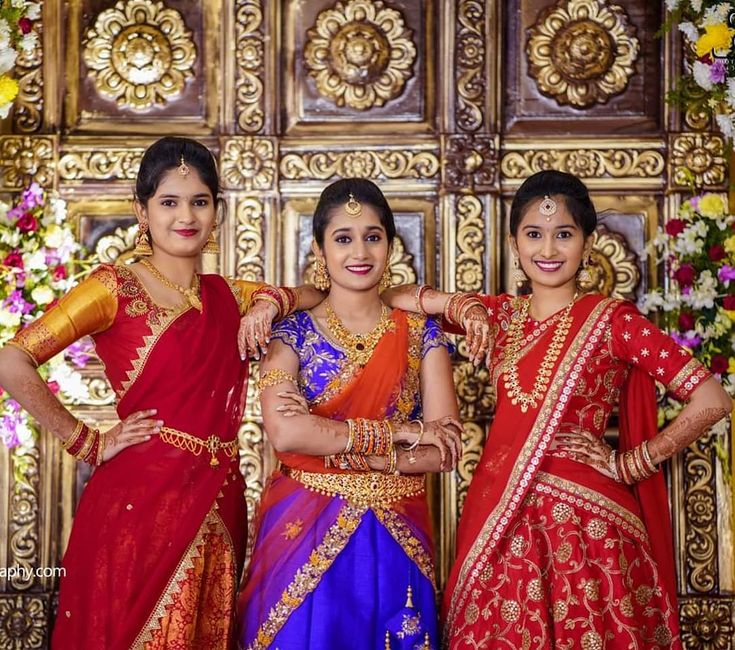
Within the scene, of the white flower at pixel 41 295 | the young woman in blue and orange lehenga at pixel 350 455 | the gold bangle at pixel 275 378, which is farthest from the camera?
the white flower at pixel 41 295

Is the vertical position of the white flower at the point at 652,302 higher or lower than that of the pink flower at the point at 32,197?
lower

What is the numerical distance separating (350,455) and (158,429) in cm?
65

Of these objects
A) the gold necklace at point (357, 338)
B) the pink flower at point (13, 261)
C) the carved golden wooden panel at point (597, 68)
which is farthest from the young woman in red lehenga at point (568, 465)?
the pink flower at point (13, 261)

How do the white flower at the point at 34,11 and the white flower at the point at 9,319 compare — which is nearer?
the white flower at the point at 9,319

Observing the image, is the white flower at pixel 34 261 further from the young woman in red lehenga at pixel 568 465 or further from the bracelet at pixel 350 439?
the bracelet at pixel 350 439

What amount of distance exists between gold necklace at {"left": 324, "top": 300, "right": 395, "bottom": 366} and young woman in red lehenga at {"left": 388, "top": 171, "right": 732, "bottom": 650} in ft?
0.64

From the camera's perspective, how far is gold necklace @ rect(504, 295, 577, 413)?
346cm

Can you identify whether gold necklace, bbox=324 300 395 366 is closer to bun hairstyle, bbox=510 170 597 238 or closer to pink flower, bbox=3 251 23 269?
bun hairstyle, bbox=510 170 597 238

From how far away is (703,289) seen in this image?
4562 millimetres

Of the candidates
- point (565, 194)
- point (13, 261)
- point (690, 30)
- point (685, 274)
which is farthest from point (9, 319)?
point (690, 30)

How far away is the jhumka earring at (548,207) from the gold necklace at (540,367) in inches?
12.6

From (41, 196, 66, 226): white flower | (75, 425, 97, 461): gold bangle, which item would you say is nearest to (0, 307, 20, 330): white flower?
(41, 196, 66, 226): white flower

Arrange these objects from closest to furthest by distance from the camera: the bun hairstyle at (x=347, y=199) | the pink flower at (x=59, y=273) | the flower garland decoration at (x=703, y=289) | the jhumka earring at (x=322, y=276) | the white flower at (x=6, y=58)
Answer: the bun hairstyle at (x=347, y=199) → the jhumka earring at (x=322, y=276) → the white flower at (x=6, y=58) → the flower garland decoration at (x=703, y=289) → the pink flower at (x=59, y=273)

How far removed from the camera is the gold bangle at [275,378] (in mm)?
3303
